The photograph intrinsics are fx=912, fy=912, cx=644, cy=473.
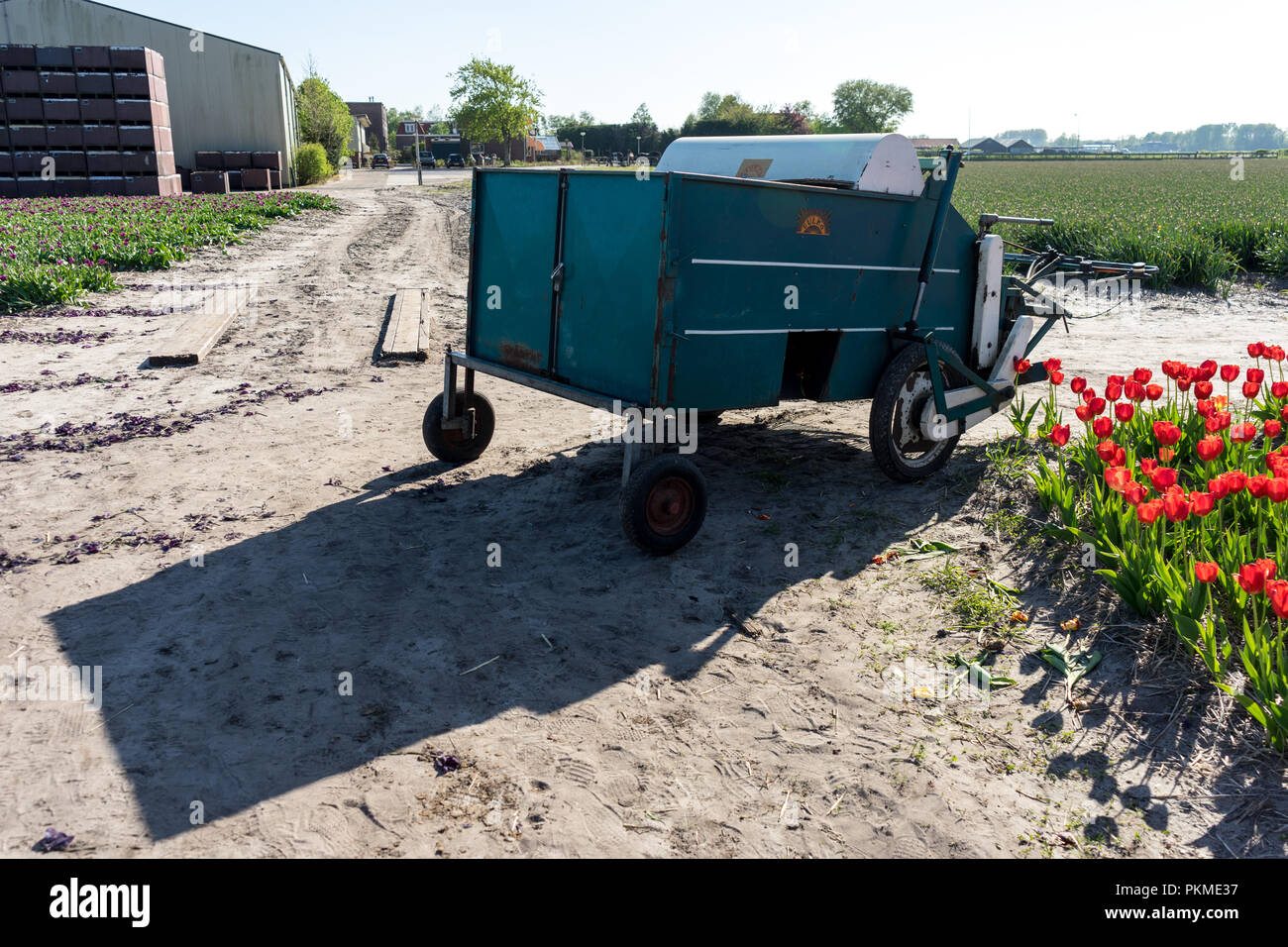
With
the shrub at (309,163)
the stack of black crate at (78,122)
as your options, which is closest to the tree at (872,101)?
the shrub at (309,163)

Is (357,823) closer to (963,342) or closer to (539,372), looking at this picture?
(539,372)

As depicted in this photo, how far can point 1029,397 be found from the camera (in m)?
7.82

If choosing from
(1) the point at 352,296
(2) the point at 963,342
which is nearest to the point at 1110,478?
(2) the point at 963,342

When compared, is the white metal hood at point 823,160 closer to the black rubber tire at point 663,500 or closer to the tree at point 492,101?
the black rubber tire at point 663,500

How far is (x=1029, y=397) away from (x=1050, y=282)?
771 cm

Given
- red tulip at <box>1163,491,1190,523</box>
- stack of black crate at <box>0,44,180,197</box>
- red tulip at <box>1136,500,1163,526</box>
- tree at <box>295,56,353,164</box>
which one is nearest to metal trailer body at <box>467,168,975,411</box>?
red tulip at <box>1136,500,1163,526</box>

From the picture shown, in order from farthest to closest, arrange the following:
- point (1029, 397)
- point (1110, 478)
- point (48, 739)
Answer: point (1029, 397) < point (1110, 478) < point (48, 739)

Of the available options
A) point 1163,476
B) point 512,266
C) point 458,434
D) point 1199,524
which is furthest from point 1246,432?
point 458,434

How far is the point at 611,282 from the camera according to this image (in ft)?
15.5

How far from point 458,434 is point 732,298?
2.30 m

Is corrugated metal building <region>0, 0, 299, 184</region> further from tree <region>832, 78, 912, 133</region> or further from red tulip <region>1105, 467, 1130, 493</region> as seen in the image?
tree <region>832, 78, 912, 133</region>

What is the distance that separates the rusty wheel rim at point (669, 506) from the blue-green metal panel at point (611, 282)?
1.49ft

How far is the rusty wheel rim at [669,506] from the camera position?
4664 mm

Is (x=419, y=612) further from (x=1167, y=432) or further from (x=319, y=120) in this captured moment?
(x=319, y=120)
